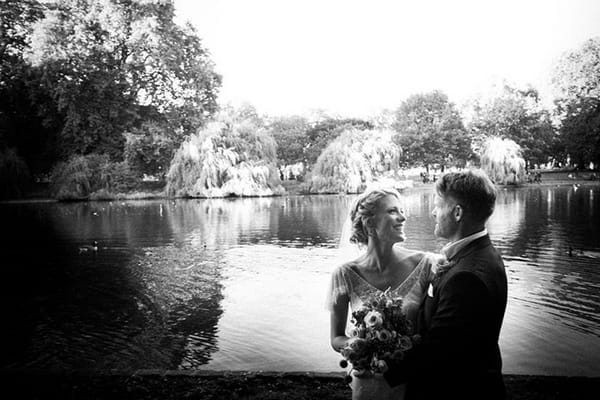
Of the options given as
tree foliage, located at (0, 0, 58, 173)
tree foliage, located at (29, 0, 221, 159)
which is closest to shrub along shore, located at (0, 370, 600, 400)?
tree foliage, located at (29, 0, 221, 159)

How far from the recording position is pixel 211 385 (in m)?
3.93

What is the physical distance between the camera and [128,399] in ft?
12.2

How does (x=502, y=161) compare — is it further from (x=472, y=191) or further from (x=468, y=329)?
(x=468, y=329)

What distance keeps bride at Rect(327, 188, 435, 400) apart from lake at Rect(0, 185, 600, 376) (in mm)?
565

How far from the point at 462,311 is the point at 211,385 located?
2.77m

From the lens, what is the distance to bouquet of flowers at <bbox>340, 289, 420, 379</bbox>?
5.94ft

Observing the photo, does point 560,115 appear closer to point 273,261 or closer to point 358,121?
point 358,121

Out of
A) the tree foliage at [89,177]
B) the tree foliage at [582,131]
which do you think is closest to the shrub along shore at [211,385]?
the tree foliage at [89,177]

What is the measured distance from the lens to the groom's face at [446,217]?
1.89m

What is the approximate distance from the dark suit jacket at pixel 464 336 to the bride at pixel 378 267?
0.41 meters

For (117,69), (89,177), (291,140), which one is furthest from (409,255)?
(291,140)

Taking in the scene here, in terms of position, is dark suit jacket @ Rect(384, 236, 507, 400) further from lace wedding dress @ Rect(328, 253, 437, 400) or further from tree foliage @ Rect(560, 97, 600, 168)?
tree foliage @ Rect(560, 97, 600, 168)

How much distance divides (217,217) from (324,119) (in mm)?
31571

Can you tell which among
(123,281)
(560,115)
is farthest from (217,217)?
(560,115)
